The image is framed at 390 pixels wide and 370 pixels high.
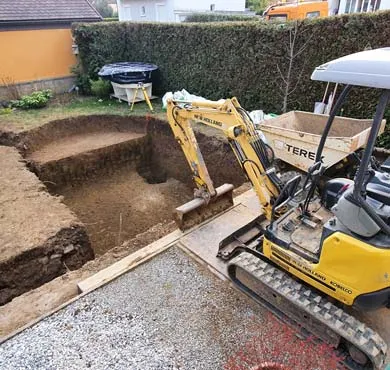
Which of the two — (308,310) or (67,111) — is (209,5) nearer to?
(67,111)

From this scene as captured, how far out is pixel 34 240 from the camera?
439cm

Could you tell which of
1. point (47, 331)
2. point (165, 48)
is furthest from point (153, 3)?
point (47, 331)

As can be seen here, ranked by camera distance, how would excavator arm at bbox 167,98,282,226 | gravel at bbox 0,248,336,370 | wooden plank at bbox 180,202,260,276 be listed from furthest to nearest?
1. wooden plank at bbox 180,202,260,276
2. excavator arm at bbox 167,98,282,226
3. gravel at bbox 0,248,336,370

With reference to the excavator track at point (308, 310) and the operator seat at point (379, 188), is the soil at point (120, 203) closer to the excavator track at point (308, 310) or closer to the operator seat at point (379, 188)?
the excavator track at point (308, 310)

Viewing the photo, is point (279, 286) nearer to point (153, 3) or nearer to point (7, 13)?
point (7, 13)

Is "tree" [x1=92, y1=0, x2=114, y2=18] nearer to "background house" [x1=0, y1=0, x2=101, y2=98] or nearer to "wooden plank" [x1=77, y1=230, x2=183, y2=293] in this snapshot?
"background house" [x1=0, y1=0, x2=101, y2=98]

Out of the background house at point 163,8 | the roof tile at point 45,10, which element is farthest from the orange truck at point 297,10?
the background house at point 163,8

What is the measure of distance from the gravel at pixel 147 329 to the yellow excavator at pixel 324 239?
15.4 inches

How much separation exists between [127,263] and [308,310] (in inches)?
85.8

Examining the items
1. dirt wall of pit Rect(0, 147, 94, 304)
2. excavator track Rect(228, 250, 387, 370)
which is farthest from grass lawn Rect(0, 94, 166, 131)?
excavator track Rect(228, 250, 387, 370)

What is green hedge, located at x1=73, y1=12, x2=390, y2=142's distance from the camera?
612 centimetres

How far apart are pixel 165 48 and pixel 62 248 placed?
755cm

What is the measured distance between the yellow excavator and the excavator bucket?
73 cm

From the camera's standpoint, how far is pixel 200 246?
416 cm
